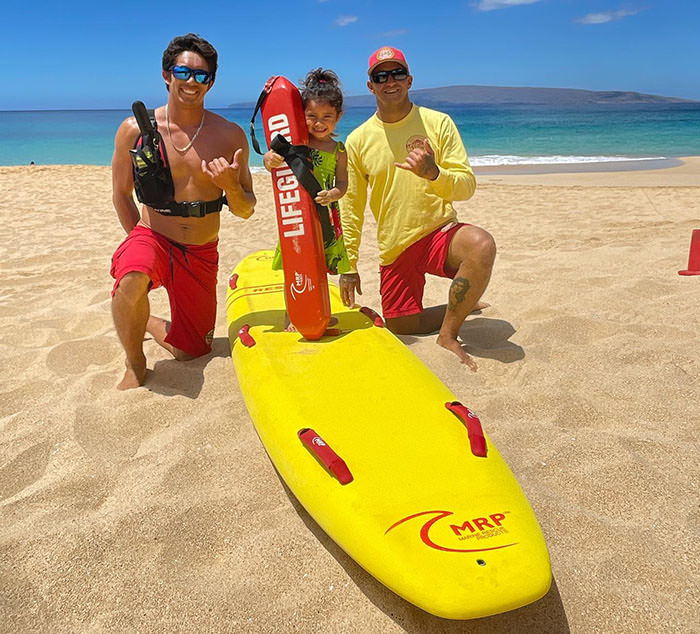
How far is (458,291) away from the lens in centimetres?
352

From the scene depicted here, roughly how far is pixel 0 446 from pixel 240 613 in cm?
163

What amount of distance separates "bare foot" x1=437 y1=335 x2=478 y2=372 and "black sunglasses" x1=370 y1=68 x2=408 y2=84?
5.39 feet

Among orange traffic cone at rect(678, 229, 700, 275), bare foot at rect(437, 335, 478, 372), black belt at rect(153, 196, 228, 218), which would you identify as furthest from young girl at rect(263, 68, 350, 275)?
orange traffic cone at rect(678, 229, 700, 275)

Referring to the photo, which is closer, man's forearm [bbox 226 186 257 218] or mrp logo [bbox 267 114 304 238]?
mrp logo [bbox 267 114 304 238]

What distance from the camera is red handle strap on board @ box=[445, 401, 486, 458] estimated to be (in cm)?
209

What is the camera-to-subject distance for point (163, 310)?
4.70 meters

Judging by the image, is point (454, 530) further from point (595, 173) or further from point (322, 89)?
point (595, 173)

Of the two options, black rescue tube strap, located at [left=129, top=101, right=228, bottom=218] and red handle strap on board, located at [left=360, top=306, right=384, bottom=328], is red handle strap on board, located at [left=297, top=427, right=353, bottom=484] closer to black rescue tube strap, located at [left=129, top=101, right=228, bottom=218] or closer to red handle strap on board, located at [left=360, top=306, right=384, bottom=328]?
red handle strap on board, located at [left=360, top=306, right=384, bottom=328]

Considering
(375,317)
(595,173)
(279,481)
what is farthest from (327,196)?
(595,173)

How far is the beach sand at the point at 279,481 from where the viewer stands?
1813mm

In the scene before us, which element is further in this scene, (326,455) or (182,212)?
(182,212)

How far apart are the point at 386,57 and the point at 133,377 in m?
2.43

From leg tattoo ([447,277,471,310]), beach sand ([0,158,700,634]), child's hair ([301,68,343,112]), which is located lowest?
beach sand ([0,158,700,634])

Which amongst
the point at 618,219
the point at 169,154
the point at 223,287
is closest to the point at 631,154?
the point at 618,219
